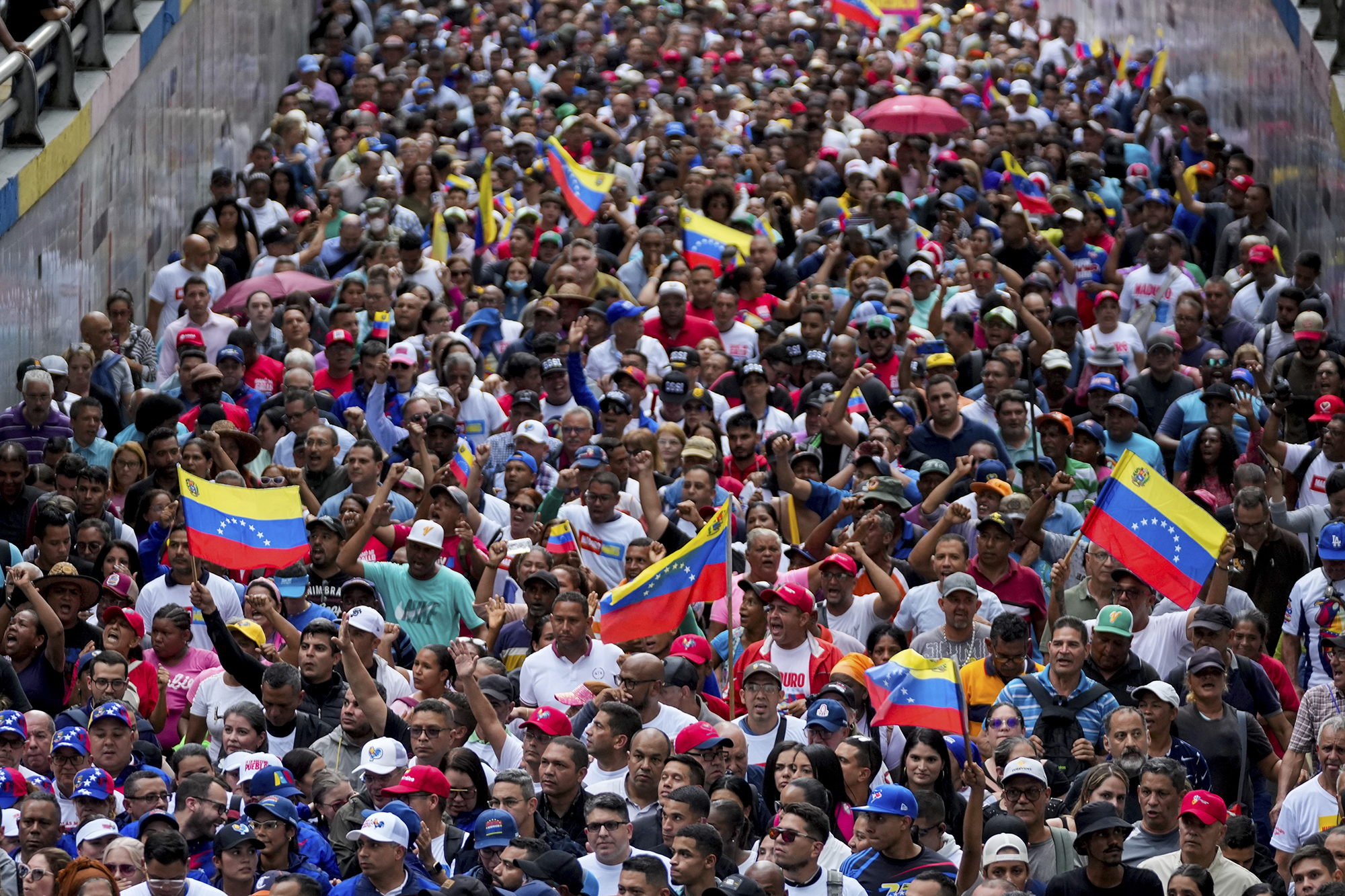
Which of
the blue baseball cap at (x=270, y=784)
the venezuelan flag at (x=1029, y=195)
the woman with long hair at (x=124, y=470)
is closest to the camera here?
the blue baseball cap at (x=270, y=784)

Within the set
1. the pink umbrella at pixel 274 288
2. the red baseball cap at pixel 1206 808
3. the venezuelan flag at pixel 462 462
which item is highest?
the red baseball cap at pixel 1206 808

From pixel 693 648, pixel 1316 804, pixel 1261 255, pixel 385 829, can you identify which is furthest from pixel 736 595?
pixel 1261 255

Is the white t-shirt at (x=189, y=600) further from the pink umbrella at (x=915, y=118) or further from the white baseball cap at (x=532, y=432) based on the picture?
the pink umbrella at (x=915, y=118)

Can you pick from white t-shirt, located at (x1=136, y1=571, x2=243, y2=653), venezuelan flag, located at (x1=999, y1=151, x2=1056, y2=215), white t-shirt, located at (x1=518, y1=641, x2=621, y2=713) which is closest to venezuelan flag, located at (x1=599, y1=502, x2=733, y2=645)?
white t-shirt, located at (x1=518, y1=641, x2=621, y2=713)

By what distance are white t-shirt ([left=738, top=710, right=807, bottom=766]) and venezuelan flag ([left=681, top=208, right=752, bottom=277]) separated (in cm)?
825

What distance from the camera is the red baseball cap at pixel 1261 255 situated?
734 inches

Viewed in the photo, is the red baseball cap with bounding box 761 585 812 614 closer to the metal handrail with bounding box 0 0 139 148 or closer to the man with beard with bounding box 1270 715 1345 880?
the man with beard with bounding box 1270 715 1345 880

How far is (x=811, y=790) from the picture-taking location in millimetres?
9984

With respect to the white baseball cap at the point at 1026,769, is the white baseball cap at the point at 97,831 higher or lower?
lower

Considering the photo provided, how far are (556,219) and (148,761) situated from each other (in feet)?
32.9

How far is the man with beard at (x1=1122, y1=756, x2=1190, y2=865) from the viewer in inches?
400

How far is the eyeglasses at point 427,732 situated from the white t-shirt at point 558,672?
1.42 meters

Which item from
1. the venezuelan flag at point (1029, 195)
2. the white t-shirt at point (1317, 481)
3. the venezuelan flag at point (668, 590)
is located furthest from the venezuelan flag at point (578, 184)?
the venezuelan flag at point (668, 590)

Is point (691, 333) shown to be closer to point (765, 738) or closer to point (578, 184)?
point (578, 184)
